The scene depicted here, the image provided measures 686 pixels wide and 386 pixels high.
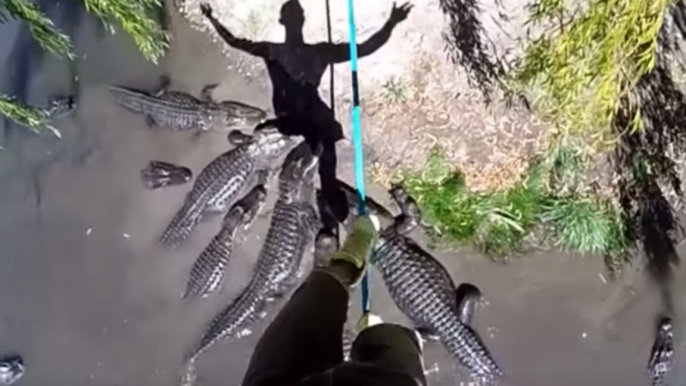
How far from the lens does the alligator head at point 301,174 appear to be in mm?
2121

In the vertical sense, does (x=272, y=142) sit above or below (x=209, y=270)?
above

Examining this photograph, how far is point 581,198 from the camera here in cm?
206

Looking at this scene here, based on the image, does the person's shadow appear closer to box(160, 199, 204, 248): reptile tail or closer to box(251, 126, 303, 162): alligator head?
box(251, 126, 303, 162): alligator head

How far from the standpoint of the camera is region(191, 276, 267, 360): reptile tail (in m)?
2.18

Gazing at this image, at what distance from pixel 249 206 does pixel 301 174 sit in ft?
0.52

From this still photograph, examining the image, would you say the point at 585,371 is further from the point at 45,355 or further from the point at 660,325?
the point at 45,355

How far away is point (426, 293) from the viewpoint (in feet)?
6.75

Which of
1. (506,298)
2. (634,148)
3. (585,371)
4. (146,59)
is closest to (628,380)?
(585,371)

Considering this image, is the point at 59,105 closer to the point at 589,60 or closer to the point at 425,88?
the point at 425,88

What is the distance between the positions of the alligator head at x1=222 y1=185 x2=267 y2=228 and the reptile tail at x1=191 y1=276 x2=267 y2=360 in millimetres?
147

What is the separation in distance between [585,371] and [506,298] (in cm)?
25

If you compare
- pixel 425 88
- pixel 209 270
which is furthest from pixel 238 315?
pixel 425 88

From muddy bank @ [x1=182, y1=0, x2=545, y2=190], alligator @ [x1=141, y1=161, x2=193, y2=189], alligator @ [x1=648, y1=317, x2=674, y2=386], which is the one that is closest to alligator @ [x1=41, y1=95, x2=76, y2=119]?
alligator @ [x1=141, y1=161, x2=193, y2=189]

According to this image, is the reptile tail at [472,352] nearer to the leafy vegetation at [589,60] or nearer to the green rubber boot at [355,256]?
the leafy vegetation at [589,60]
